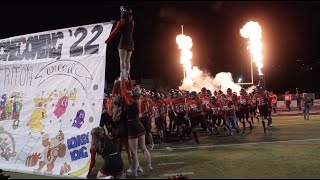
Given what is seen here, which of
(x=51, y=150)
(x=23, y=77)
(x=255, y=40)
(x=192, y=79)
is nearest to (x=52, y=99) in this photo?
(x=51, y=150)

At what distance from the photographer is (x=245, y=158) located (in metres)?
9.55

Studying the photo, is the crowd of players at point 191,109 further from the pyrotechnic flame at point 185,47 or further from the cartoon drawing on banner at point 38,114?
the pyrotechnic flame at point 185,47

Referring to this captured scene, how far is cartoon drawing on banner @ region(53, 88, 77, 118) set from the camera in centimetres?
754

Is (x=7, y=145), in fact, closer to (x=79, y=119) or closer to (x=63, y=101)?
(x=63, y=101)

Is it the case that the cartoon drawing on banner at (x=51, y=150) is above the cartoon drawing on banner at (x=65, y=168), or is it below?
above

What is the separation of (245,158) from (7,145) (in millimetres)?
6135

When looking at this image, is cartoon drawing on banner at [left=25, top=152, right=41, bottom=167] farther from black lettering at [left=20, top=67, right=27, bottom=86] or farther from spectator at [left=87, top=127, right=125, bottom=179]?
black lettering at [left=20, top=67, right=27, bottom=86]

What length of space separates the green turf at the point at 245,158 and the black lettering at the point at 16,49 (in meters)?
2.91

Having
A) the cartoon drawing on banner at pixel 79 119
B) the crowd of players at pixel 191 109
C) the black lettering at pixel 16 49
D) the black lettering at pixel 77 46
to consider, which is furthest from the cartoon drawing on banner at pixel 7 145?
the crowd of players at pixel 191 109

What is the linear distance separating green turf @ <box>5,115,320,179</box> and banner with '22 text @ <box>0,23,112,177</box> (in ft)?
2.18

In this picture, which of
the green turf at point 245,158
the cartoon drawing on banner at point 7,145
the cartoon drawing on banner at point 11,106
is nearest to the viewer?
the green turf at point 245,158

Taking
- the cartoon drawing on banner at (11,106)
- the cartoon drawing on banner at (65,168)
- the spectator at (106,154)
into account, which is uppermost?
the cartoon drawing on banner at (11,106)

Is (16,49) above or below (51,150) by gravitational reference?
above

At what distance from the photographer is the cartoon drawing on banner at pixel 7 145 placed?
832 cm
